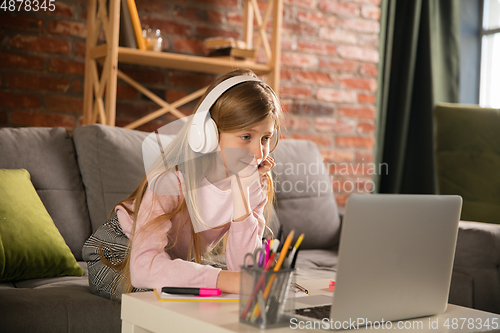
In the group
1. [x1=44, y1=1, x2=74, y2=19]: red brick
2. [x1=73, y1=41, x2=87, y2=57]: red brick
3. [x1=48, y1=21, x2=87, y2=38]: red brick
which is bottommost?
[x1=73, y1=41, x2=87, y2=57]: red brick

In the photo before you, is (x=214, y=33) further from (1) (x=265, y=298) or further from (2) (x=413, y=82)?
(1) (x=265, y=298)

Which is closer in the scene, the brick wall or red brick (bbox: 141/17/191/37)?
the brick wall

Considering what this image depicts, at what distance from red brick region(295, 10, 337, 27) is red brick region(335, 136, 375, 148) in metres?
0.64

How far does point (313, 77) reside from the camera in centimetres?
287

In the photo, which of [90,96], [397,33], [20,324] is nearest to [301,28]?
[397,33]

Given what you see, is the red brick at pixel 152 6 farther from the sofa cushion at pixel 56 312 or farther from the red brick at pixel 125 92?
the sofa cushion at pixel 56 312

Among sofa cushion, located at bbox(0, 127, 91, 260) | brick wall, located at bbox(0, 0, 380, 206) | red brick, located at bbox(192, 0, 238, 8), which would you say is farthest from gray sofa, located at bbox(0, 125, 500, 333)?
red brick, located at bbox(192, 0, 238, 8)

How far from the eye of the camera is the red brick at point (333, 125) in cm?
288

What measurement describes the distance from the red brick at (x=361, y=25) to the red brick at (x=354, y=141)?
0.62 m

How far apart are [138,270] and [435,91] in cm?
256

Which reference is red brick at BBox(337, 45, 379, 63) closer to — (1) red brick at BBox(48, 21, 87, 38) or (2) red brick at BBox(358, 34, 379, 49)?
(2) red brick at BBox(358, 34, 379, 49)

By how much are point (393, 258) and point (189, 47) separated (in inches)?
79.0

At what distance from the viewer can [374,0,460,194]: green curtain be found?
302 cm

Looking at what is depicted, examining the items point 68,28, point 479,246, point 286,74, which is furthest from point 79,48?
point 479,246
